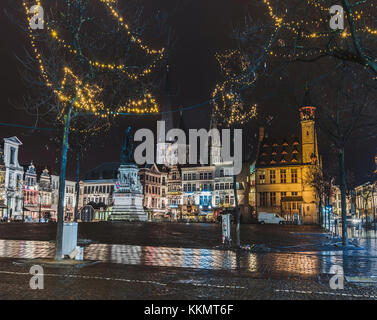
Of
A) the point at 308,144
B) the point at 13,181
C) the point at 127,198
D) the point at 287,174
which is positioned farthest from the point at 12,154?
the point at 308,144

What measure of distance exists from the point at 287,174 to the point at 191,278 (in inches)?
2694

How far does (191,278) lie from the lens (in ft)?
33.7

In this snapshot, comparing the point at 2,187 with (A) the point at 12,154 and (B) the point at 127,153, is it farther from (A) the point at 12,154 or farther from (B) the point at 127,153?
(B) the point at 127,153

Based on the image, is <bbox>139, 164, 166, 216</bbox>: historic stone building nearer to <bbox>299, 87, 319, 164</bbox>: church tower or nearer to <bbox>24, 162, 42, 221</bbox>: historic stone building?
<bbox>24, 162, 42, 221</bbox>: historic stone building

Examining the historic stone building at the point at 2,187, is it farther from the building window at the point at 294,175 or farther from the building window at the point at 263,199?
the building window at the point at 294,175

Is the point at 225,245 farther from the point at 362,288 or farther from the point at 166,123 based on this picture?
the point at 166,123

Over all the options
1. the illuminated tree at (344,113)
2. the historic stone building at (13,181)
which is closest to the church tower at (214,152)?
the historic stone building at (13,181)

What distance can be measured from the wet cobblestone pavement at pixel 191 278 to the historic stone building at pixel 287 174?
57.2 m

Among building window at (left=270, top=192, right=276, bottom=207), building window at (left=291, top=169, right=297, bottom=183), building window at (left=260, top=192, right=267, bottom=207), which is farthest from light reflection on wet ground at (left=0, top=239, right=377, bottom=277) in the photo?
building window at (left=260, top=192, right=267, bottom=207)

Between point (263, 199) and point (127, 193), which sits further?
point (263, 199)

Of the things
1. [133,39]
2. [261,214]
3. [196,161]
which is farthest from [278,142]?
[133,39]

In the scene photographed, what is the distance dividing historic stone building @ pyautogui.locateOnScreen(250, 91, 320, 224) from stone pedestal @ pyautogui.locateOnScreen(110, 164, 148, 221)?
28624mm

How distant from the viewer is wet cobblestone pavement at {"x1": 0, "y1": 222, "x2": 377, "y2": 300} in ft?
26.6
